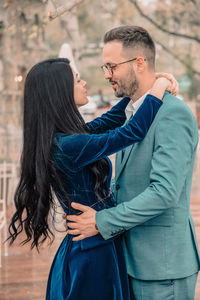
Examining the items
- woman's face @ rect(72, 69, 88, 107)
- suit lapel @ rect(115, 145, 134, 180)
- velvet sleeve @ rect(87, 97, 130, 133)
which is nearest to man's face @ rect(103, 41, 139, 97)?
woman's face @ rect(72, 69, 88, 107)

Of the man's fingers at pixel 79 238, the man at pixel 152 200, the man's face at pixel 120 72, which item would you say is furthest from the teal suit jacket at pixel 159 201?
the man's face at pixel 120 72

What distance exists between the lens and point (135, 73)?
199 centimetres

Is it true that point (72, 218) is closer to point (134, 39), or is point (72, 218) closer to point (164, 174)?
point (164, 174)

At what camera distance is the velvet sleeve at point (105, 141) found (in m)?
1.78

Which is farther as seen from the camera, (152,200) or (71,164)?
(71,164)

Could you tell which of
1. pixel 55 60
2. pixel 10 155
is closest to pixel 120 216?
pixel 55 60

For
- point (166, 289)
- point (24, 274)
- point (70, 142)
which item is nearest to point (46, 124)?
point (70, 142)

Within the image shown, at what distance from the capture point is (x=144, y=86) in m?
2.01

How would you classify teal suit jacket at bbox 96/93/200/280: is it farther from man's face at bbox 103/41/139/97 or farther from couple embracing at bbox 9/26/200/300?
man's face at bbox 103/41/139/97

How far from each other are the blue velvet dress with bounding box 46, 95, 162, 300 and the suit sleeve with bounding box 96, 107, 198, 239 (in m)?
0.11

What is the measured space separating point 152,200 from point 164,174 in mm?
104

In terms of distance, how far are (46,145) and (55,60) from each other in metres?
0.39

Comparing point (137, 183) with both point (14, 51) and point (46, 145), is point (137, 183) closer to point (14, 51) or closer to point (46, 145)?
point (46, 145)

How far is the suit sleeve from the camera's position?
1.65 meters
